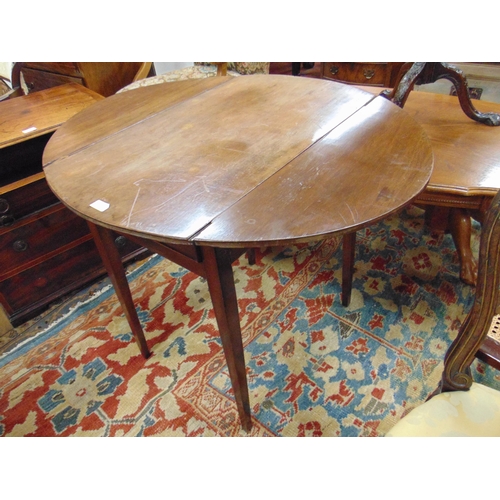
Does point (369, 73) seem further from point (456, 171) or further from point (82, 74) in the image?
point (82, 74)

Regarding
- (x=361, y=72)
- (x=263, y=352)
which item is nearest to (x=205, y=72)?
(x=361, y=72)

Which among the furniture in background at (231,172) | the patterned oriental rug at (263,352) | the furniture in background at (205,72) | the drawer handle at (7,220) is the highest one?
the furniture in background at (231,172)

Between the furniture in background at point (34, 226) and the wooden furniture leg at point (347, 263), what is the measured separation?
0.91 m

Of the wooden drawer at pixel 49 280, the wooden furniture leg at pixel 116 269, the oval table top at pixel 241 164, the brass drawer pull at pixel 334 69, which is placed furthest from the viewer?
the brass drawer pull at pixel 334 69

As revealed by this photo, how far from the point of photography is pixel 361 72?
6.81 ft

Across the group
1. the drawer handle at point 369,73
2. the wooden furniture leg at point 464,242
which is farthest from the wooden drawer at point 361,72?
the wooden furniture leg at point 464,242

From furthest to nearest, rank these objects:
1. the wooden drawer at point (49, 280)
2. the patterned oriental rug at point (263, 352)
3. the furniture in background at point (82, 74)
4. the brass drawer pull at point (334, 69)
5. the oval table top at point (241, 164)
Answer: the brass drawer pull at point (334, 69)
the furniture in background at point (82, 74)
the wooden drawer at point (49, 280)
the patterned oriental rug at point (263, 352)
the oval table top at point (241, 164)

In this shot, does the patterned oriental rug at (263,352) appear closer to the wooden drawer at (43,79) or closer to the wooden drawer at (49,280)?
the wooden drawer at (49,280)

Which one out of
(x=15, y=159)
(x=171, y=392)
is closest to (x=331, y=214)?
(x=171, y=392)

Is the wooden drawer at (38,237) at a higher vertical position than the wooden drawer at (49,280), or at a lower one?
higher

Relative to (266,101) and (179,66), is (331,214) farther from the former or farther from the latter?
(179,66)

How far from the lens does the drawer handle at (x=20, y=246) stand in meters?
1.37

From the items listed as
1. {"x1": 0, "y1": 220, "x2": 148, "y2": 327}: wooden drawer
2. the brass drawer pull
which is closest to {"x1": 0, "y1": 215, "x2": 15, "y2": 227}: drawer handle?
{"x1": 0, "y1": 220, "x2": 148, "y2": 327}: wooden drawer

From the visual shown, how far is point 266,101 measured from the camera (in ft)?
3.67
